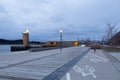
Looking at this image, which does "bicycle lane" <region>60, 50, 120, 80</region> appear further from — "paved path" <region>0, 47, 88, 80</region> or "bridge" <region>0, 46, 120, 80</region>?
"paved path" <region>0, 47, 88, 80</region>

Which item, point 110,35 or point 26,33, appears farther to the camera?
point 110,35

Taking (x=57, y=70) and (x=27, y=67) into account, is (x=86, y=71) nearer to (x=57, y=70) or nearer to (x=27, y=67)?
(x=57, y=70)

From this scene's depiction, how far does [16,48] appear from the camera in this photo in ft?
169

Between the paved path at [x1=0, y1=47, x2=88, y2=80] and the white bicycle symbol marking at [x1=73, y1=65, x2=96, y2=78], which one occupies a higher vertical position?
the paved path at [x1=0, y1=47, x2=88, y2=80]

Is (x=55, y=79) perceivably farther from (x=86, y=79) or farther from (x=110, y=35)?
(x=110, y=35)

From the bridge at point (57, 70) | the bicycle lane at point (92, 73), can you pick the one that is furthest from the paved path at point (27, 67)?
the bicycle lane at point (92, 73)

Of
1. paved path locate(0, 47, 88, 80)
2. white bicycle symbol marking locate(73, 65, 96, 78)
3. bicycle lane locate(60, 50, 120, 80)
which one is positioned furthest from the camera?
white bicycle symbol marking locate(73, 65, 96, 78)

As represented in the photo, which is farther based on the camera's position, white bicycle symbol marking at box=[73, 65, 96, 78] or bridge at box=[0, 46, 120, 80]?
white bicycle symbol marking at box=[73, 65, 96, 78]

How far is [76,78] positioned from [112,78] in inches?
72.2

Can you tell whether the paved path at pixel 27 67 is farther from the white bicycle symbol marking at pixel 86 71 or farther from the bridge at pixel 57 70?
the white bicycle symbol marking at pixel 86 71

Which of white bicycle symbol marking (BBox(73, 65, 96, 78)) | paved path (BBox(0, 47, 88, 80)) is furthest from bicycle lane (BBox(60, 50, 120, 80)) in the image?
paved path (BBox(0, 47, 88, 80))

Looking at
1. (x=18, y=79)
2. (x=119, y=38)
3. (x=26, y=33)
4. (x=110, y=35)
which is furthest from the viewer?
(x=119, y=38)

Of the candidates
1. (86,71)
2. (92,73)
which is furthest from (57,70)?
(92,73)

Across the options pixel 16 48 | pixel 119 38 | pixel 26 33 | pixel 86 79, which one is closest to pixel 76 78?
pixel 86 79
